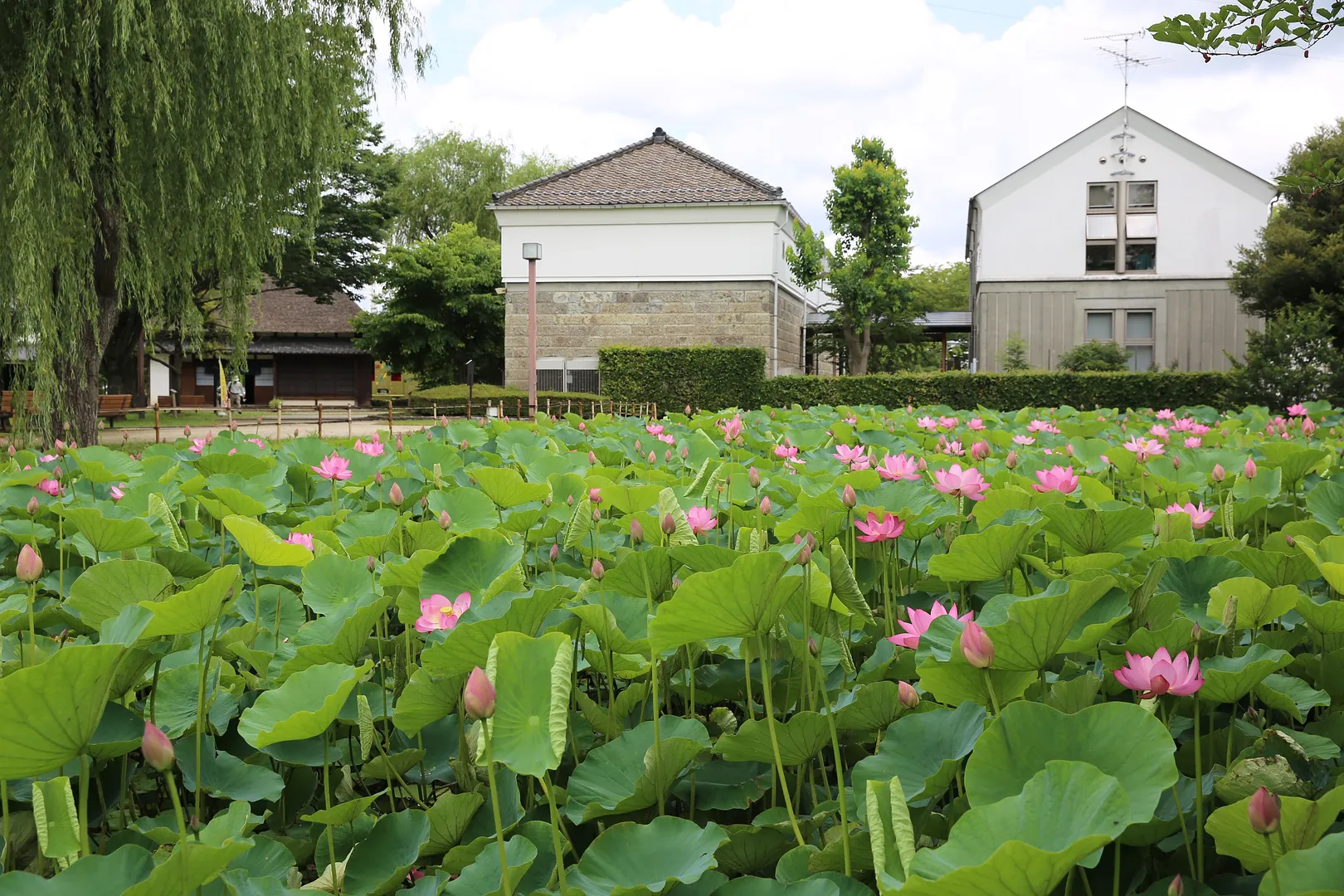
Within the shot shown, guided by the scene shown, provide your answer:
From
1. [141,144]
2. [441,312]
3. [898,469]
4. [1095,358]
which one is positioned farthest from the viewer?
[441,312]

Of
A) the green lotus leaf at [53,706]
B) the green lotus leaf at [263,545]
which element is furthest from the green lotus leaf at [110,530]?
the green lotus leaf at [53,706]

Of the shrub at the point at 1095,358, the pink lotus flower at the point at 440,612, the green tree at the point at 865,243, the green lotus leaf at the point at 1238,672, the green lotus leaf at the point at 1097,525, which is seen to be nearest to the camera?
the green lotus leaf at the point at 1238,672

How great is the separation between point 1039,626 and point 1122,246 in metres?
26.9

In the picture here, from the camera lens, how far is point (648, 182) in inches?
976

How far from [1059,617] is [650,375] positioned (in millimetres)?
20562

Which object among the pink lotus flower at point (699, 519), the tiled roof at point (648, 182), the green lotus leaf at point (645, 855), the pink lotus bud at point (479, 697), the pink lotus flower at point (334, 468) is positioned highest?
the tiled roof at point (648, 182)

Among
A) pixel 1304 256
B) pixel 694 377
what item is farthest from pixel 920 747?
pixel 694 377

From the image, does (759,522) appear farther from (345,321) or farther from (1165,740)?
(345,321)

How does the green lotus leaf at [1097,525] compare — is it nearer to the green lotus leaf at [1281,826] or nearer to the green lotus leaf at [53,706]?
the green lotus leaf at [1281,826]

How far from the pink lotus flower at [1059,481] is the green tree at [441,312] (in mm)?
29691

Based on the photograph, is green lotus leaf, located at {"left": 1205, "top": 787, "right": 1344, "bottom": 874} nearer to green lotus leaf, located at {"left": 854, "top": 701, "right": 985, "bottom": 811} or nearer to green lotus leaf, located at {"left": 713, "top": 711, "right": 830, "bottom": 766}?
green lotus leaf, located at {"left": 854, "top": 701, "right": 985, "bottom": 811}

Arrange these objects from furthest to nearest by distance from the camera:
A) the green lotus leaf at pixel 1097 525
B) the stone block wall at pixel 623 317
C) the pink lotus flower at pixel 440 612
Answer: the stone block wall at pixel 623 317 → the green lotus leaf at pixel 1097 525 → the pink lotus flower at pixel 440 612

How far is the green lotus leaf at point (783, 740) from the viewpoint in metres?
0.97

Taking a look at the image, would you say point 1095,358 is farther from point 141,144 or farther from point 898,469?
point 898,469
